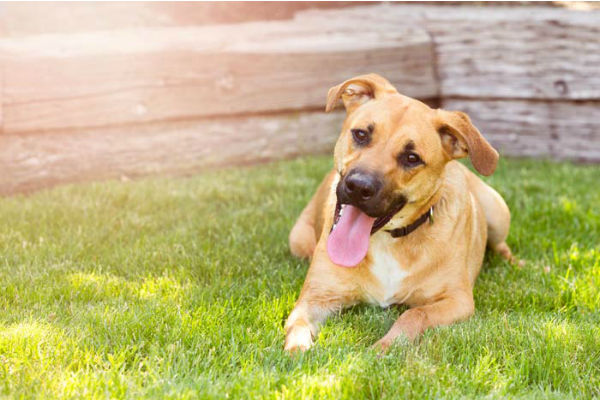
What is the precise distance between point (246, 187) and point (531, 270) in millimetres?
2812

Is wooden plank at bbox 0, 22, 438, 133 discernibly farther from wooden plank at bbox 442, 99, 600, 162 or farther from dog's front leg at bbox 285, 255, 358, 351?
dog's front leg at bbox 285, 255, 358, 351

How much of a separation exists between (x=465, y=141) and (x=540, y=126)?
474 centimetres

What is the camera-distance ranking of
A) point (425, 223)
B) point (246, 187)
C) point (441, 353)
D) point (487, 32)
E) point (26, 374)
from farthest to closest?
1. point (487, 32)
2. point (246, 187)
3. point (425, 223)
4. point (441, 353)
5. point (26, 374)

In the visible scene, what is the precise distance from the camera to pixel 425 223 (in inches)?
165

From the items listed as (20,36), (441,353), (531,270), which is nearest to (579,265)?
(531,270)

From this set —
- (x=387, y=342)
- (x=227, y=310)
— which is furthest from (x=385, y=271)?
(x=227, y=310)

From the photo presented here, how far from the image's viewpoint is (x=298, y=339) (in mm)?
3553

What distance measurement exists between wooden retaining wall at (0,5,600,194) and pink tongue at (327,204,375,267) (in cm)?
350

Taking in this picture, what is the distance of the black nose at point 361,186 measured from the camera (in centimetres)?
363

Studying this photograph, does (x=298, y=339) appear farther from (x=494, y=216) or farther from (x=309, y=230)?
(x=494, y=216)

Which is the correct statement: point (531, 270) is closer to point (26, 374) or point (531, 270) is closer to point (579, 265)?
point (579, 265)

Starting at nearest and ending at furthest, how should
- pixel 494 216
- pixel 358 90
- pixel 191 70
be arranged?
pixel 358 90 < pixel 494 216 < pixel 191 70

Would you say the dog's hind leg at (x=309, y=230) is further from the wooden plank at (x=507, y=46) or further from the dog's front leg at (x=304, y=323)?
the wooden plank at (x=507, y=46)

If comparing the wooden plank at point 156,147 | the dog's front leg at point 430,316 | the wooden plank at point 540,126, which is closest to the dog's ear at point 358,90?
the dog's front leg at point 430,316
